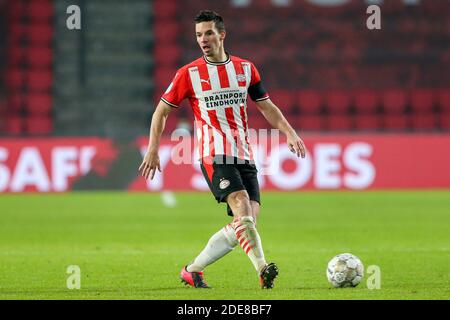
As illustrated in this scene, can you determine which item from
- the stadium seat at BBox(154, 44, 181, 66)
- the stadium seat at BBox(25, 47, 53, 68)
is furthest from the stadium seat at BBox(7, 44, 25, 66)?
the stadium seat at BBox(154, 44, 181, 66)

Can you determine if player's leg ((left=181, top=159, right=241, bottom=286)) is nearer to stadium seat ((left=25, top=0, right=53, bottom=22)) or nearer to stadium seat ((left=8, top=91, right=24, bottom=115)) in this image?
stadium seat ((left=8, top=91, right=24, bottom=115))

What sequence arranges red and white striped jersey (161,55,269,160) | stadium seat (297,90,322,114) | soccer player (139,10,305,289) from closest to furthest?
soccer player (139,10,305,289), red and white striped jersey (161,55,269,160), stadium seat (297,90,322,114)

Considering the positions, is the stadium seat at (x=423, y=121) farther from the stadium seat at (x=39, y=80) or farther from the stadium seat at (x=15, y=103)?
the stadium seat at (x=15, y=103)

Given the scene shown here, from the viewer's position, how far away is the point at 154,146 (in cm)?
698

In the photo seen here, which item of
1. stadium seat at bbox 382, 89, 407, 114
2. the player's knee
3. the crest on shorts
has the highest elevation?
stadium seat at bbox 382, 89, 407, 114

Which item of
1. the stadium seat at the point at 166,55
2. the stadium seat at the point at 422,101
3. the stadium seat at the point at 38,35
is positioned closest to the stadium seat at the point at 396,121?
the stadium seat at the point at 422,101

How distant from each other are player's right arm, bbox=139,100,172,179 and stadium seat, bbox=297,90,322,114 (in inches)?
575

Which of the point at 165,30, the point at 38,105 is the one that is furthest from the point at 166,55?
the point at 38,105

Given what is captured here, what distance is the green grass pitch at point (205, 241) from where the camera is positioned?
690 centimetres

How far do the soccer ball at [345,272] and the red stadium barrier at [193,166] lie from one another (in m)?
10.7

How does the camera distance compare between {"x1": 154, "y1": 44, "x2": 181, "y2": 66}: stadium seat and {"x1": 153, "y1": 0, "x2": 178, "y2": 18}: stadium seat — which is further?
{"x1": 153, "y1": 0, "x2": 178, "y2": 18}: stadium seat

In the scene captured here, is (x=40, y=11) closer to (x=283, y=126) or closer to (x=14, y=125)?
(x=14, y=125)

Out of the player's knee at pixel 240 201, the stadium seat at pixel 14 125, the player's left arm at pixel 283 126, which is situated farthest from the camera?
the stadium seat at pixel 14 125

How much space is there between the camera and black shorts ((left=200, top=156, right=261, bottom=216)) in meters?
6.97
